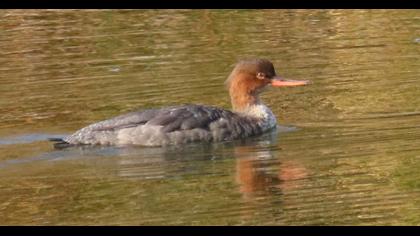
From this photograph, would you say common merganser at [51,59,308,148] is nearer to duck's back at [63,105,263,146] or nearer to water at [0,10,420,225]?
duck's back at [63,105,263,146]

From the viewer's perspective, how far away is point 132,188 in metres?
11.9

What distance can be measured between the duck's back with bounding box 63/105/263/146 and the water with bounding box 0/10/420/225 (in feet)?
0.54

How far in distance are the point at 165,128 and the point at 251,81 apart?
152 cm

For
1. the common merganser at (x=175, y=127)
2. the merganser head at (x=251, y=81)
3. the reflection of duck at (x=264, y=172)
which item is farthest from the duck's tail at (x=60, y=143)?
the merganser head at (x=251, y=81)

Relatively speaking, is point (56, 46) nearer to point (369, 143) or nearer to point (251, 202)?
point (369, 143)

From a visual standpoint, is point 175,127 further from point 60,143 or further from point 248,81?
point 248,81

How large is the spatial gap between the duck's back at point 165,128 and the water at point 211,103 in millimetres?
164

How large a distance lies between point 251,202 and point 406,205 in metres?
1.31

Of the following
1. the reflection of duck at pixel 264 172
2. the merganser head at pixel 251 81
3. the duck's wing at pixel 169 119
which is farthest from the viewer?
the merganser head at pixel 251 81

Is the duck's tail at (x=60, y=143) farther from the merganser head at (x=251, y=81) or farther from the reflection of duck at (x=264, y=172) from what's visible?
the merganser head at (x=251, y=81)

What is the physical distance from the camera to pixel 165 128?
1408cm

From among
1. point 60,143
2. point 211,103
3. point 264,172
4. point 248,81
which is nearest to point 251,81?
point 248,81

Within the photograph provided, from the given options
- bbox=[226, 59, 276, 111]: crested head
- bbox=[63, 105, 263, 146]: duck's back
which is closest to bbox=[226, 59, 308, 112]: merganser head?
bbox=[226, 59, 276, 111]: crested head

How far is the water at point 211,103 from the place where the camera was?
11.2 metres
